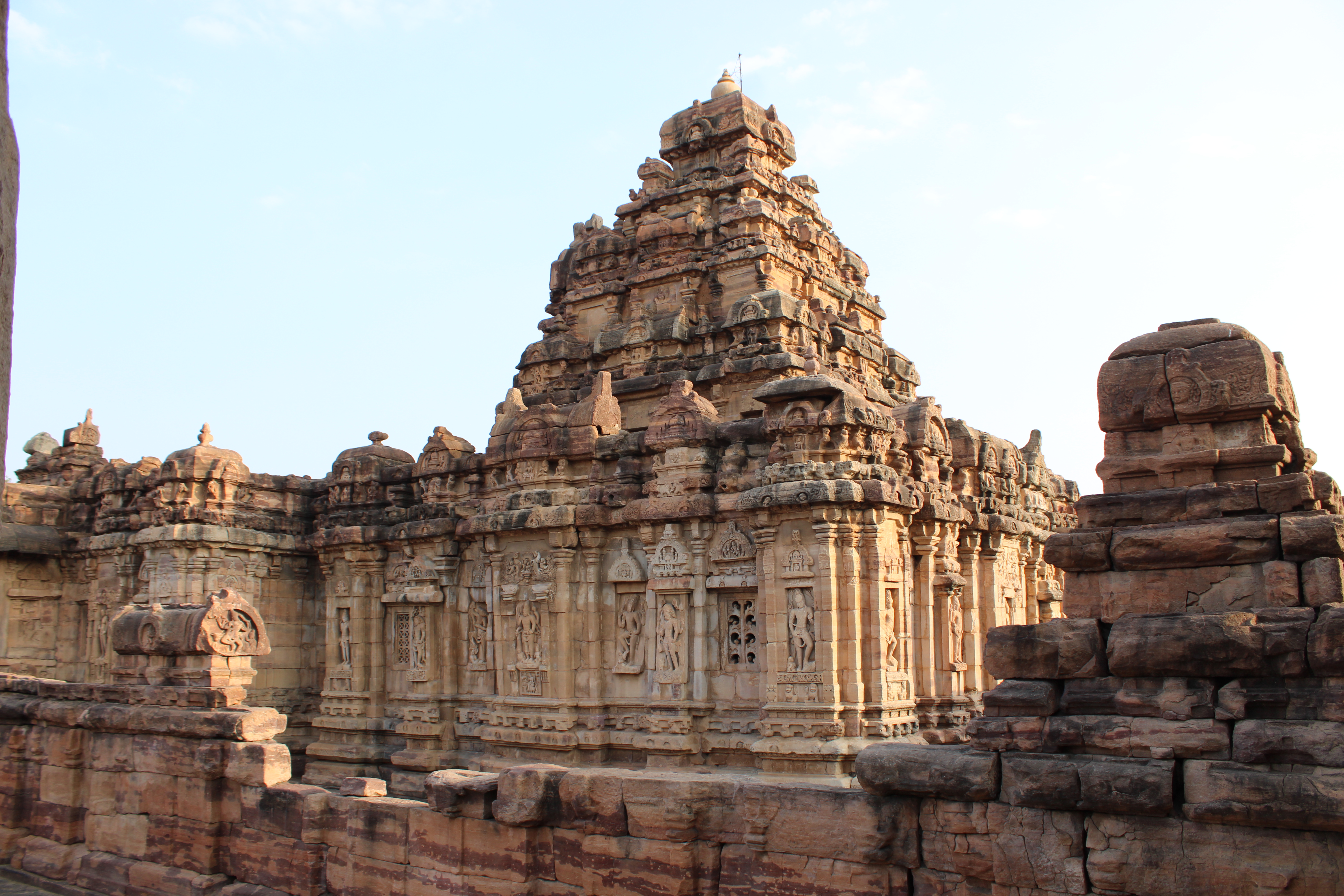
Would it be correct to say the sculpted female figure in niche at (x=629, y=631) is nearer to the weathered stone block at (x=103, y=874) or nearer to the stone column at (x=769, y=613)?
the stone column at (x=769, y=613)

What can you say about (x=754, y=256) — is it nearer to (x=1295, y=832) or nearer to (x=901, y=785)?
(x=901, y=785)

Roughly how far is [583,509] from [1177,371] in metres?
9.88

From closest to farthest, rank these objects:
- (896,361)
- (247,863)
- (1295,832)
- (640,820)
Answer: (1295,832) → (640,820) → (247,863) → (896,361)

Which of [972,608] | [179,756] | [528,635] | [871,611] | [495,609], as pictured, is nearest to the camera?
[179,756]

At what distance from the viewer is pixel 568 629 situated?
1558 centimetres

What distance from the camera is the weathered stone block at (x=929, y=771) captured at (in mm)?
6574

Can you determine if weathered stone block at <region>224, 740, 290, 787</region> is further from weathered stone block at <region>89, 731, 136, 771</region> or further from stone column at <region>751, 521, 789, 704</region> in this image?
stone column at <region>751, 521, 789, 704</region>

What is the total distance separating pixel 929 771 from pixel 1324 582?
2483 millimetres

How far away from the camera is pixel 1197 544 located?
252 inches

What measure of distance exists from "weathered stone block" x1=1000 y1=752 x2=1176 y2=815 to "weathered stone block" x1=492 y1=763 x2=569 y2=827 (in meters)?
3.66

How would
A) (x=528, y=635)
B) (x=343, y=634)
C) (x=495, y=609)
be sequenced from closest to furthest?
1. (x=528, y=635)
2. (x=495, y=609)
3. (x=343, y=634)

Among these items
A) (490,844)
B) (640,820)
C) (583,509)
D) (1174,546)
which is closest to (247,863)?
(490,844)

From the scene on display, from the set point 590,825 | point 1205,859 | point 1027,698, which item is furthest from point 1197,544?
point 590,825

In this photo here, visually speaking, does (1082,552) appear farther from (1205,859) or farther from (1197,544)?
(1205,859)
